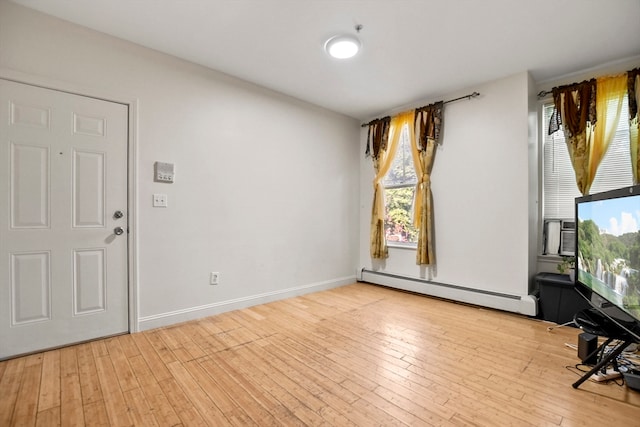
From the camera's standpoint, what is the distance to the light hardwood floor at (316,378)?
A: 1510 millimetres

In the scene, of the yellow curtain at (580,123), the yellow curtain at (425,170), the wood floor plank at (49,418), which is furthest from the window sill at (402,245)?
the wood floor plank at (49,418)

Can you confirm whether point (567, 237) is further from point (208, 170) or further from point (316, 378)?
point (208, 170)

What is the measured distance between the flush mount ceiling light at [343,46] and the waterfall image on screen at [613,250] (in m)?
2.18

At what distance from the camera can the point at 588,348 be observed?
78.0 inches

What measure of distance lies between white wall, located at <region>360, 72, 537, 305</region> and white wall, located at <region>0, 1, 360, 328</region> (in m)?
1.57

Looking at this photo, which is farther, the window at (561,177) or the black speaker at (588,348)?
the window at (561,177)

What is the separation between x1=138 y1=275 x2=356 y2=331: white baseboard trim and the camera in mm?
2672

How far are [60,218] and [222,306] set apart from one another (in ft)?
5.38

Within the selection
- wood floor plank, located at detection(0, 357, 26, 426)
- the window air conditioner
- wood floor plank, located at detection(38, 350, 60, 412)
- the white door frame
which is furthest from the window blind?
wood floor plank, located at detection(0, 357, 26, 426)

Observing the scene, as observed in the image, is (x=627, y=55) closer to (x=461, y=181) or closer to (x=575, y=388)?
(x=461, y=181)

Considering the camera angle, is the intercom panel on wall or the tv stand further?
the intercom panel on wall

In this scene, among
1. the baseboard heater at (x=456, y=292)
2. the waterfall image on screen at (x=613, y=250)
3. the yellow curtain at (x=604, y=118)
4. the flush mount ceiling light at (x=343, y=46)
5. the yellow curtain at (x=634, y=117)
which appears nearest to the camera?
the waterfall image on screen at (x=613, y=250)

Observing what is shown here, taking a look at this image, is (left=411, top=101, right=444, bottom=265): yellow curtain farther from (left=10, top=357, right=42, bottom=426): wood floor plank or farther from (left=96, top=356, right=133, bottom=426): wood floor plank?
(left=10, top=357, right=42, bottom=426): wood floor plank

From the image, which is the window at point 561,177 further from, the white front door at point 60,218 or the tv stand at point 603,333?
the white front door at point 60,218
